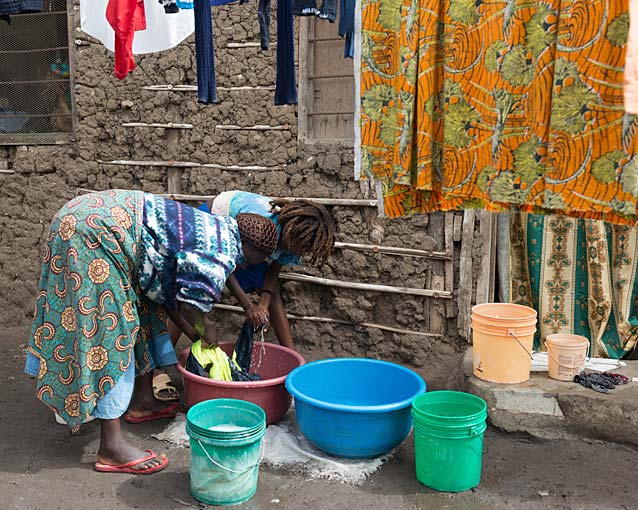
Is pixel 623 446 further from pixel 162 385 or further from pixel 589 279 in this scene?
pixel 162 385

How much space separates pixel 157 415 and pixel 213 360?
671 millimetres

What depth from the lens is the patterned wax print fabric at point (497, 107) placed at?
2.25 metres

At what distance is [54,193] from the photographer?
5.43 m

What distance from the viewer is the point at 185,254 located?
9.96 feet

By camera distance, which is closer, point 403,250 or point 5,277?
point 403,250

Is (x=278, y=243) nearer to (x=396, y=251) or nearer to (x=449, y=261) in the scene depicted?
(x=396, y=251)

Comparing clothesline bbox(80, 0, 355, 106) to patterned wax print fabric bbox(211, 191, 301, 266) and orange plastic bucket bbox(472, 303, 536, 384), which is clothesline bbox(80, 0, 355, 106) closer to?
patterned wax print fabric bbox(211, 191, 301, 266)

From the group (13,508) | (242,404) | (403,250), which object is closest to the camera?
(13,508)

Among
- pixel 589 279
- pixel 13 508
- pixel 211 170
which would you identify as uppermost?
pixel 211 170

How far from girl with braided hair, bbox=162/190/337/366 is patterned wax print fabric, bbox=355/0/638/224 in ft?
3.02

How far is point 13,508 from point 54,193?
3.01 metres

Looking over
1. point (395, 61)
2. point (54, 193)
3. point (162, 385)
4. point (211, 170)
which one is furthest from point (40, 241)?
point (395, 61)

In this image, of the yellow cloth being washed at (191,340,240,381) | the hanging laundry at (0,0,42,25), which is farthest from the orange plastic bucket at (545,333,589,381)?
the hanging laundry at (0,0,42,25)

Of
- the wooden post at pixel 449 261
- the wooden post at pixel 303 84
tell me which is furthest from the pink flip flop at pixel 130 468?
the wooden post at pixel 303 84
